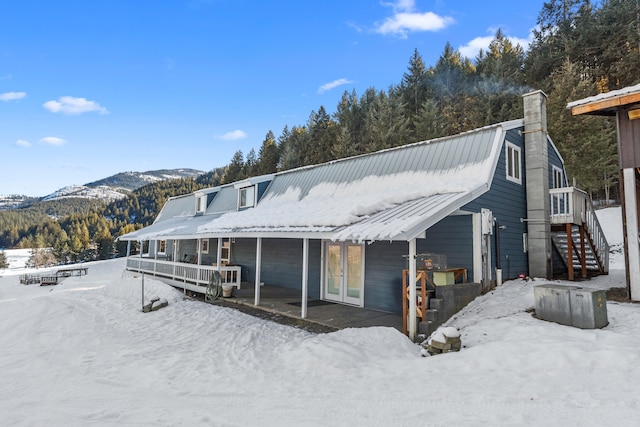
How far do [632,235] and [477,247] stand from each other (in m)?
3.29

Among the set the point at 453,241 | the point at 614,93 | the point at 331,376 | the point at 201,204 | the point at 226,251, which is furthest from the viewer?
the point at 201,204

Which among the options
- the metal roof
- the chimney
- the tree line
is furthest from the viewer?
the tree line

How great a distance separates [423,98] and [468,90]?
526cm

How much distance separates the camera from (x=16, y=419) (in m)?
3.83

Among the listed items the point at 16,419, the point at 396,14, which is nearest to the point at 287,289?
the point at 16,419

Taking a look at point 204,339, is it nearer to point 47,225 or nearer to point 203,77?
point 203,77

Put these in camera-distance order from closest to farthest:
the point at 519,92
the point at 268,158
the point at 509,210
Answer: the point at 509,210
the point at 519,92
the point at 268,158

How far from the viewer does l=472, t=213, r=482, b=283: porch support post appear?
27.9ft

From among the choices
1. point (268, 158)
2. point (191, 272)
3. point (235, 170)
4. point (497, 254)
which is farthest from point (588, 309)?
point (235, 170)

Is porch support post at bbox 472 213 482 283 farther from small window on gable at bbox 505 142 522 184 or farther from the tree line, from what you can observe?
the tree line

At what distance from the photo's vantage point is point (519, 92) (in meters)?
30.1

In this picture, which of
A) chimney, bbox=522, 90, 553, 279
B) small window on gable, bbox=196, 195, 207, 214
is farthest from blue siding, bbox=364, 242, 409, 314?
small window on gable, bbox=196, 195, 207, 214

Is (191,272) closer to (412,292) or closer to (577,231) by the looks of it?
(412,292)

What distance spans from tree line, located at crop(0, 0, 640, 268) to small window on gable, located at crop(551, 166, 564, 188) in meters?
8.23
